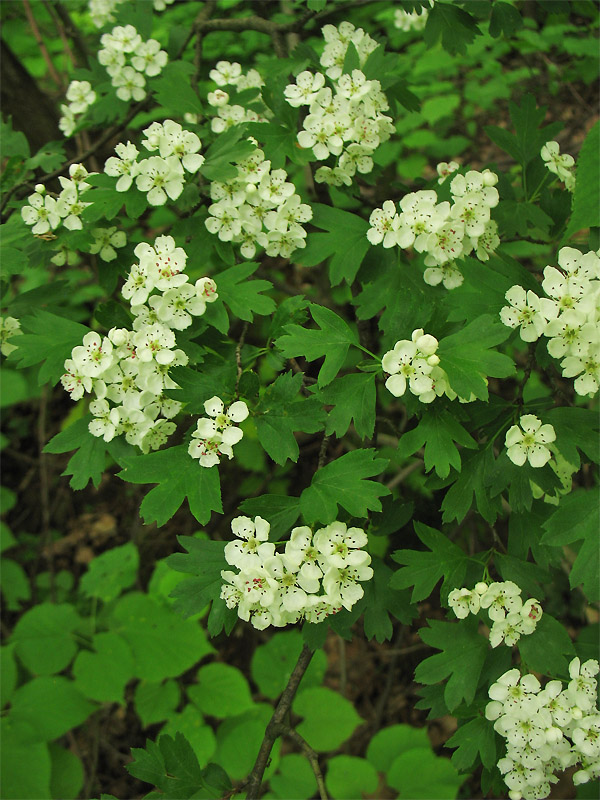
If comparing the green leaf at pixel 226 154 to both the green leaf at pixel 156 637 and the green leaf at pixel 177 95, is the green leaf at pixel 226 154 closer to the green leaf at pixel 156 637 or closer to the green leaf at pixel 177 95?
the green leaf at pixel 177 95

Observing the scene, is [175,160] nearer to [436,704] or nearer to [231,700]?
[436,704]


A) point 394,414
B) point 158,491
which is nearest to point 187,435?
point 158,491

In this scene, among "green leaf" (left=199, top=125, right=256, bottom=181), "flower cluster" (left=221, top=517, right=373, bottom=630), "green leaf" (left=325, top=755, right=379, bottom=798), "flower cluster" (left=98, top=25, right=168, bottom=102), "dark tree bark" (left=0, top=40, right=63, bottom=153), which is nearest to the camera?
"flower cluster" (left=221, top=517, right=373, bottom=630)

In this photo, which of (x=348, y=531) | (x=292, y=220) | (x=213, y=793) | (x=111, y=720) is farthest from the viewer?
(x=111, y=720)

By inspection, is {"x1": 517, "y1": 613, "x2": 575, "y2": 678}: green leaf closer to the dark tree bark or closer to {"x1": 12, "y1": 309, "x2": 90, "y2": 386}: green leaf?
{"x1": 12, "y1": 309, "x2": 90, "y2": 386}: green leaf

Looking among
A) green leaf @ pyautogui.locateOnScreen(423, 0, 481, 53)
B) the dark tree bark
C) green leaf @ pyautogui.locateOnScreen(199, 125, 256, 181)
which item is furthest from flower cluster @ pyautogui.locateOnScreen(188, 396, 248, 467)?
the dark tree bark

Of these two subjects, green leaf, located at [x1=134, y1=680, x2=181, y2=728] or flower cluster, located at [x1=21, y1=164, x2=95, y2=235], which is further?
green leaf, located at [x1=134, y1=680, x2=181, y2=728]

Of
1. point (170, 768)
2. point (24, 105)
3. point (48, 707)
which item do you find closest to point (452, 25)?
point (24, 105)
